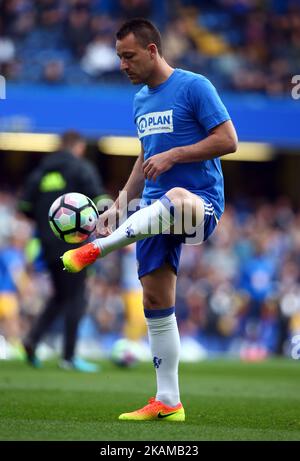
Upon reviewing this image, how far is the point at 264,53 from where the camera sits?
22359 mm

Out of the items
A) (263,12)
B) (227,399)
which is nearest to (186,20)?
(263,12)

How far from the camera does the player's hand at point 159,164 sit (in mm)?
5875

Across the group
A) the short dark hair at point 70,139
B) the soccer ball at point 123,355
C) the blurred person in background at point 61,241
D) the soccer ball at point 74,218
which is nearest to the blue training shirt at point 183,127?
the soccer ball at point 74,218

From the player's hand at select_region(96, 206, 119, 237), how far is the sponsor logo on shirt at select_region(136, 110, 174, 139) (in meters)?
0.50

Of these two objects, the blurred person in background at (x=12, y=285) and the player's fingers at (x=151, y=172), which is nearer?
the player's fingers at (x=151, y=172)

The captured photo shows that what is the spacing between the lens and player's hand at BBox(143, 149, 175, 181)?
588 centimetres

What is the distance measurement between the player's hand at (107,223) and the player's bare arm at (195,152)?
527 millimetres

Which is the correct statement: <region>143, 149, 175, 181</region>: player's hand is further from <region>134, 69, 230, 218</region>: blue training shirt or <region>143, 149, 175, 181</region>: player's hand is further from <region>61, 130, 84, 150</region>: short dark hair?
<region>61, 130, 84, 150</region>: short dark hair

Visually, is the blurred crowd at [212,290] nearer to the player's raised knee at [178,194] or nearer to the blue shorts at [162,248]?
the blue shorts at [162,248]

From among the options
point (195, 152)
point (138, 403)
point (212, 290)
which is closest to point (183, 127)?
point (195, 152)

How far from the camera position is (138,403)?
7.25 metres

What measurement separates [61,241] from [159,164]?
186 inches

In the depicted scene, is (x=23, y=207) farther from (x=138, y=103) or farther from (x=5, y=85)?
(x=5, y=85)
